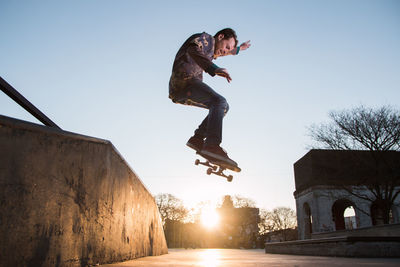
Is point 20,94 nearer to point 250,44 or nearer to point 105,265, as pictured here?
point 105,265

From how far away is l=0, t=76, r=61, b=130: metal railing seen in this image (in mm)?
2626

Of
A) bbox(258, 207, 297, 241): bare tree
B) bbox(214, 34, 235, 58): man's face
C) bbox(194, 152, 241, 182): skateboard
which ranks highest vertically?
bbox(214, 34, 235, 58): man's face

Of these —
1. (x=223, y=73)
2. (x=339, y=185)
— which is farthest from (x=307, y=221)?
(x=223, y=73)

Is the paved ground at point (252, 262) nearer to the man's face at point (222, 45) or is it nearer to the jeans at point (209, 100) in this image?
the jeans at point (209, 100)

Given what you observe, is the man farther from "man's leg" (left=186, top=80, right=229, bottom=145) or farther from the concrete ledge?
the concrete ledge

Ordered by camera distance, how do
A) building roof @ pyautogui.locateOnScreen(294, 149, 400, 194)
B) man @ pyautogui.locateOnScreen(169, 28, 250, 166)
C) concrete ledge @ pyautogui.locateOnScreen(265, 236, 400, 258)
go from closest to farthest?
1. man @ pyautogui.locateOnScreen(169, 28, 250, 166)
2. concrete ledge @ pyautogui.locateOnScreen(265, 236, 400, 258)
3. building roof @ pyautogui.locateOnScreen(294, 149, 400, 194)

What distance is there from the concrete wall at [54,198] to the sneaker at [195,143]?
6.46ft

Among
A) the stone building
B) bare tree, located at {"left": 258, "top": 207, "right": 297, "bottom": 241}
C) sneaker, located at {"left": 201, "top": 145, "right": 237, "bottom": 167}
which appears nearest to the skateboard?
sneaker, located at {"left": 201, "top": 145, "right": 237, "bottom": 167}

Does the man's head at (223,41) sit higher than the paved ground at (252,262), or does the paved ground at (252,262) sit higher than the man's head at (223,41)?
the man's head at (223,41)

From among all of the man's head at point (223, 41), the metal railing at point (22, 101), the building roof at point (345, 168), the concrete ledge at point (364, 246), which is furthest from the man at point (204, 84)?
the building roof at point (345, 168)

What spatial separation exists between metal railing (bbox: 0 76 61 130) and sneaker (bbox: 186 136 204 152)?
6.21 ft

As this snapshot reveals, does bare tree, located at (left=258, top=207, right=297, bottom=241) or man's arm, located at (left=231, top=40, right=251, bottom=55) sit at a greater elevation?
man's arm, located at (left=231, top=40, right=251, bottom=55)

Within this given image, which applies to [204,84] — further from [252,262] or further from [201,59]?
[252,262]

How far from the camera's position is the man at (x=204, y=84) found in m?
3.75
